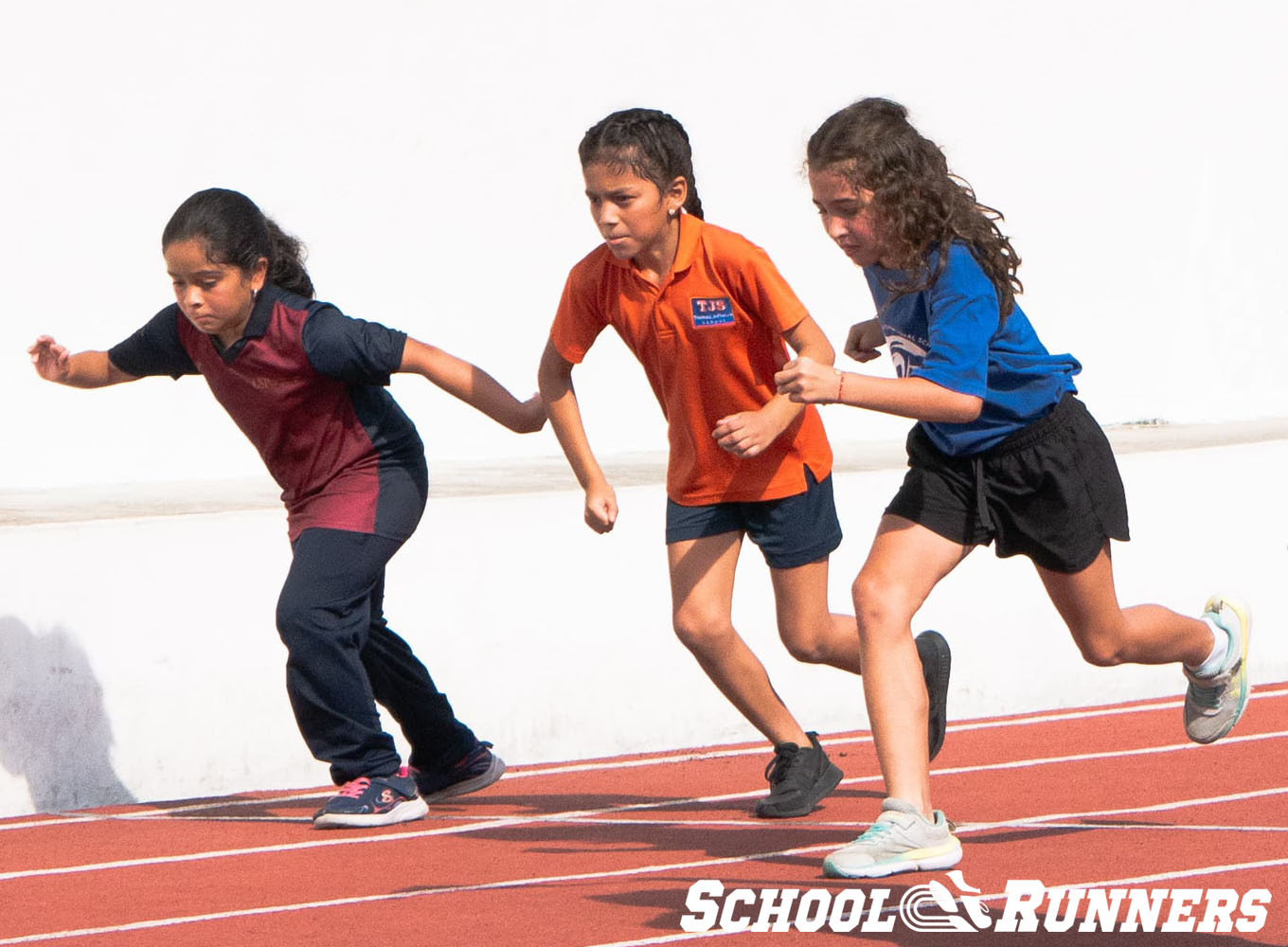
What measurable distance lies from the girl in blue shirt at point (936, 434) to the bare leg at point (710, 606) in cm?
59

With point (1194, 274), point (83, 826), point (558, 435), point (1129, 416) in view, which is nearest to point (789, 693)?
point (558, 435)

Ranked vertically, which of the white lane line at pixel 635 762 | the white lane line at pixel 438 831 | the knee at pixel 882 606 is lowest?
the white lane line at pixel 635 762

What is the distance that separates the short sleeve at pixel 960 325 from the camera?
3654 mm

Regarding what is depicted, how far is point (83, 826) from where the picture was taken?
16.0 feet

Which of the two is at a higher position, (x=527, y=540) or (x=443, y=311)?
(x=443, y=311)

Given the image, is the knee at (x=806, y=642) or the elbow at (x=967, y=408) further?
the knee at (x=806, y=642)

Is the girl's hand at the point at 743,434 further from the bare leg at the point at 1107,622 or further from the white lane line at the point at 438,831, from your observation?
the white lane line at the point at 438,831

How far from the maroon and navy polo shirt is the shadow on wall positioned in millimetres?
806

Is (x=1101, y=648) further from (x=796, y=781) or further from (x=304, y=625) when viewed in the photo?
(x=304, y=625)

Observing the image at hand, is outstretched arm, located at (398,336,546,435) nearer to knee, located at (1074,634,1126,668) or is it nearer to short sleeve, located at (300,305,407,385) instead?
short sleeve, located at (300,305,407,385)

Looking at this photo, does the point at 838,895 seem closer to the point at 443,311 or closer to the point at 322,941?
the point at 322,941

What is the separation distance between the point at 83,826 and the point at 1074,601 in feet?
8.47

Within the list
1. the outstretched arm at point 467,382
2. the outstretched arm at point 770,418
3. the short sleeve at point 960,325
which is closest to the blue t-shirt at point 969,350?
the short sleeve at point 960,325

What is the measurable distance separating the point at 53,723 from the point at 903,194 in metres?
2.75
